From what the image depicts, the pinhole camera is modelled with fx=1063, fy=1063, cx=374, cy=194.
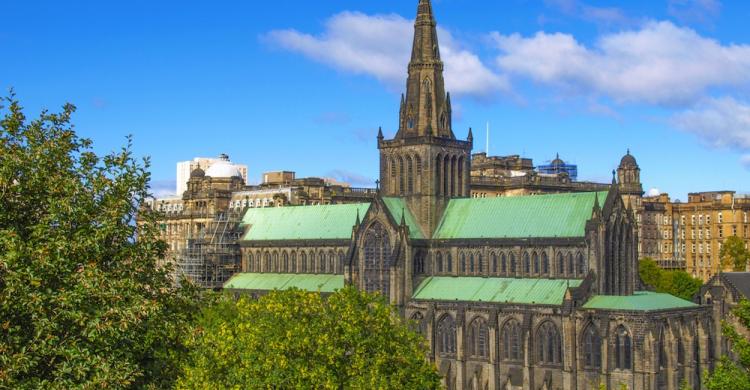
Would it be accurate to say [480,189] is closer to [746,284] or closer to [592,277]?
[746,284]

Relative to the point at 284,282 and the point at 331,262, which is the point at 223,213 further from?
the point at 331,262

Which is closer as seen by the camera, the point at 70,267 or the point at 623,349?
the point at 70,267

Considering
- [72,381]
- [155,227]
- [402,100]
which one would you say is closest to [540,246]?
[402,100]

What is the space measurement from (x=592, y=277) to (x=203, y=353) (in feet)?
161

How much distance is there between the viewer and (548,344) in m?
97.4

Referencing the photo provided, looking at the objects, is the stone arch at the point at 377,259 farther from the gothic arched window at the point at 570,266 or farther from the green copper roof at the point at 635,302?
the green copper roof at the point at 635,302

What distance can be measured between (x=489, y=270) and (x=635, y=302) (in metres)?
18.3

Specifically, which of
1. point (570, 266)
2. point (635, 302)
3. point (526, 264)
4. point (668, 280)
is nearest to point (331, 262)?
point (526, 264)

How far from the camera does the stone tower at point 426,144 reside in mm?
116625

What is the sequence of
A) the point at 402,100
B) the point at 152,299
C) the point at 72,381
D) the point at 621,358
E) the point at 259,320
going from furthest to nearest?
1. the point at 402,100
2. the point at 621,358
3. the point at 259,320
4. the point at 152,299
5. the point at 72,381

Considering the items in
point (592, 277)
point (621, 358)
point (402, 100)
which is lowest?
point (621, 358)

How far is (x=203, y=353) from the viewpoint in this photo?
5872 centimetres

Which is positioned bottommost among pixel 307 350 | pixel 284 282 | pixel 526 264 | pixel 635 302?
pixel 307 350

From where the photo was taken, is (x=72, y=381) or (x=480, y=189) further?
(x=480, y=189)
